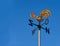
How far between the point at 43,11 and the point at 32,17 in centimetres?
131

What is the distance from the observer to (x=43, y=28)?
1659cm

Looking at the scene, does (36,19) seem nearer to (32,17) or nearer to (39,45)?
(32,17)

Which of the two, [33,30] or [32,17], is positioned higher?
[32,17]

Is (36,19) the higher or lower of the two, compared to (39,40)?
higher

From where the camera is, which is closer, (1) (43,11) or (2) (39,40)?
(2) (39,40)

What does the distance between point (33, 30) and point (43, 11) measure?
2.17 metres

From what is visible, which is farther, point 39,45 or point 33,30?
Result: point 33,30

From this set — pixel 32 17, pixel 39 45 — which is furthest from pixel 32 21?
pixel 39 45

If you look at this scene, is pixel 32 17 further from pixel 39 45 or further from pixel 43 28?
pixel 39 45

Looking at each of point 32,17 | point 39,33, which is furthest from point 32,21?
point 39,33

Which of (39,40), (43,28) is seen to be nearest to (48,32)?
(43,28)

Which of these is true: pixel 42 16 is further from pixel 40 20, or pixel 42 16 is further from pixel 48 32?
pixel 48 32

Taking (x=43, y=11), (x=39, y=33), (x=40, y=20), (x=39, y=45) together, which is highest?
(x=43, y=11)

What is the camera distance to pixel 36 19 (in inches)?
655
